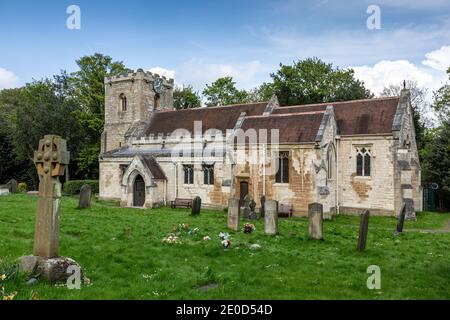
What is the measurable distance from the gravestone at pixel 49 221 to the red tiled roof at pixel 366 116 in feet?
66.4

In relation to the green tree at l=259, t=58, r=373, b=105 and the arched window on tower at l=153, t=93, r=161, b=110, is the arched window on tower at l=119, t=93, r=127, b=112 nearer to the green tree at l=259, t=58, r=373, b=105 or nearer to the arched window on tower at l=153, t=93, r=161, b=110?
the arched window on tower at l=153, t=93, r=161, b=110

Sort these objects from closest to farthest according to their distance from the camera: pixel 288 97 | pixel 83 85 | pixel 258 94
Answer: pixel 288 97 < pixel 83 85 < pixel 258 94

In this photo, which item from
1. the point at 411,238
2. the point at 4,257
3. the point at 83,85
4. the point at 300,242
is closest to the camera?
the point at 4,257

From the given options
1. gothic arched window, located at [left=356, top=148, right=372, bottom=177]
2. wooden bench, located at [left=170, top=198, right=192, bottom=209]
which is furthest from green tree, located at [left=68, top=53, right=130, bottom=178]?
gothic arched window, located at [left=356, top=148, right=372, bottom=177]

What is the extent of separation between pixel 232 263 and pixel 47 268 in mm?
4312

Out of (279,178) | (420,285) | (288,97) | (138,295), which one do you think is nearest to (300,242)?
(420,285)

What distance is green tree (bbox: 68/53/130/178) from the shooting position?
4190cm

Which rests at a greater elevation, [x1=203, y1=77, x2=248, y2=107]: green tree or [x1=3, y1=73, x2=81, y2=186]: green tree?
[x1=203, y1=77, x2=248, y2=107]: green tree

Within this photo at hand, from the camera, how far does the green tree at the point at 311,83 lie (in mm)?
41281

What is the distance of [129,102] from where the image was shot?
3478 cm

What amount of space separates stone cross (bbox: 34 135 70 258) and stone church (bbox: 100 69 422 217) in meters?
16.5

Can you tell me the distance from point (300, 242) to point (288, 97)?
31.4m

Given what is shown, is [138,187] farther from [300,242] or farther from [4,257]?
[4,257]

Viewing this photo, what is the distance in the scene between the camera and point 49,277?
24.5 ft
